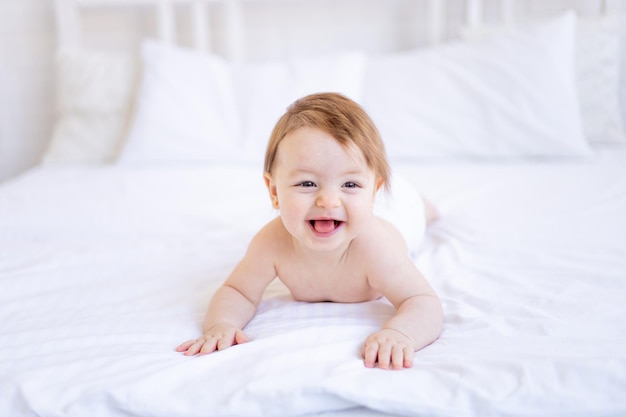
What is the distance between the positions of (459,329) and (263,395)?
12.2 inches

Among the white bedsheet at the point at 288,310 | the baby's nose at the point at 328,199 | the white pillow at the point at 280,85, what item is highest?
the baby's nose at the point at 328,199

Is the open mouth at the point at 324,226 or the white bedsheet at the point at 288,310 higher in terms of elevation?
the open mouth at the point at 324,226

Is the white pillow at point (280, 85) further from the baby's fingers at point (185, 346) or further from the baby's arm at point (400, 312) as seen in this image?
the baby's fingers at point (185, 346)

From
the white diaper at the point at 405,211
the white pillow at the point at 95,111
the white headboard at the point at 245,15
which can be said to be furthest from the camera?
the white headboard at the point at 245,15

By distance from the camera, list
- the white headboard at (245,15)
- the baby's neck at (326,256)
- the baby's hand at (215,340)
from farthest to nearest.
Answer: the white headboard at (245,15), the baby's neck at (326,256), the baby's hand at (215,340)

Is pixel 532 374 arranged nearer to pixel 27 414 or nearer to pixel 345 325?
pixel 345 325

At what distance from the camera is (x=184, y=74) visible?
6.60ft

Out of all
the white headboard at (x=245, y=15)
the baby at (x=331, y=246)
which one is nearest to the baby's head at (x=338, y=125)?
the baby at (x=331, y=246)

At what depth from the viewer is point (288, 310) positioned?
954 millimetres

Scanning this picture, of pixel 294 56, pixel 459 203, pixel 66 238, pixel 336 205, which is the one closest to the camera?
pixel 336 205

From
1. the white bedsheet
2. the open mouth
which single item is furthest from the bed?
the open mouth

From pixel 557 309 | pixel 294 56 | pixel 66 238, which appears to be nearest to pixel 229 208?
pixel 66 238

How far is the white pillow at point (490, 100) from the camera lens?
1.84m

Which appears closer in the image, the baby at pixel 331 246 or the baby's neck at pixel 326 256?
the baby at pixel 331 246
